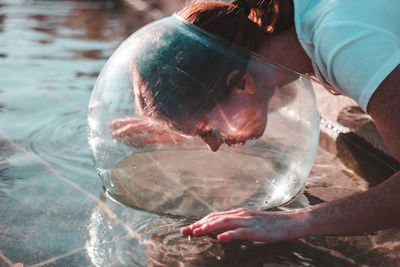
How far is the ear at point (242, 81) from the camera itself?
73.9 inches

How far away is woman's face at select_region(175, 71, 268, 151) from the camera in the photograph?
6.14ft

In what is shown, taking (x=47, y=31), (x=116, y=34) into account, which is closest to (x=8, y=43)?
(x=47, y=31)

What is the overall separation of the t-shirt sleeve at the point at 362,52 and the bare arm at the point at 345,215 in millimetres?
34

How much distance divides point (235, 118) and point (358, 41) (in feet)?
1.78

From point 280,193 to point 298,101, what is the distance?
0.42m

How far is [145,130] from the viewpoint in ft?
6.35

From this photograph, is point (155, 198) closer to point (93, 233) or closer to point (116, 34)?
point (93, 233)

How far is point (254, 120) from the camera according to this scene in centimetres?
192

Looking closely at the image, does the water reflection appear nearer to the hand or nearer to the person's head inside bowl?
the hand

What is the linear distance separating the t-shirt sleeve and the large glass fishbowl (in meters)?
0.37

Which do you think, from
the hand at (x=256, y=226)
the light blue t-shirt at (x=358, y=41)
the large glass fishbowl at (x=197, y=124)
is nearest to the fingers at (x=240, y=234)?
the hand at (x=256, y=226)

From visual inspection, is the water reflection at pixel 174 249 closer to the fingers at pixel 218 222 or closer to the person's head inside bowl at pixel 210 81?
the fingers at pixel 218 222

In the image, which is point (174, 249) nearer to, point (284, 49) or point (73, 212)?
point (73, 212)

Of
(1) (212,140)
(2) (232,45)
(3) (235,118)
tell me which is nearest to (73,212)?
(1) (212,140)
